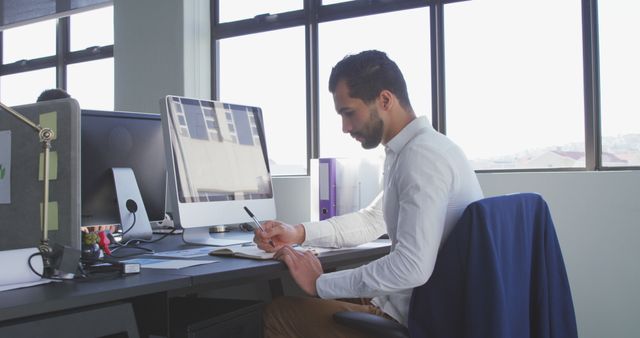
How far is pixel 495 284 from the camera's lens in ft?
3.44

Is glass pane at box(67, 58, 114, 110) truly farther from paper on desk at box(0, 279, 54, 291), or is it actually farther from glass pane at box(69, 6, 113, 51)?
paper on desk at box(0, 279, 54, 291)

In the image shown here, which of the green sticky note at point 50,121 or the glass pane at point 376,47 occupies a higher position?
the glass pane at point 376,47

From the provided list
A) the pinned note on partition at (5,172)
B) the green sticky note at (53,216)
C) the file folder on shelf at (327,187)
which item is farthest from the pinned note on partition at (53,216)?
the file folder on shelf at (327,187)

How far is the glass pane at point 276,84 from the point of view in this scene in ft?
11.0

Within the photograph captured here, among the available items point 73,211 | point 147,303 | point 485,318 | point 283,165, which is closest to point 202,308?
point 147,303

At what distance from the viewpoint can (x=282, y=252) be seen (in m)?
1.52

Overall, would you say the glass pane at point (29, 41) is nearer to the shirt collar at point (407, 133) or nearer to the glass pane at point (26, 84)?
the glass pane at point (26, 84)

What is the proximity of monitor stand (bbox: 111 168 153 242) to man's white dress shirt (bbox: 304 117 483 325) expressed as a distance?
2.89 ft

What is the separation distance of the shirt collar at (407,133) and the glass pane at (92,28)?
3535 millimetres

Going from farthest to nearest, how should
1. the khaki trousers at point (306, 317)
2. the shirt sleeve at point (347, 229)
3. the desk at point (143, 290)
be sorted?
the shirt sleeve at point (347, 229) → the khaki trousers at point (306, 317) → the desk at point (143, 290)

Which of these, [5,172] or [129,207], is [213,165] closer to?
[129,207]

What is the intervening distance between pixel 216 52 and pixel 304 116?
2.84ft

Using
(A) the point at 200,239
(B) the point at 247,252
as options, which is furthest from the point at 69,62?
(B) the point at 247,252

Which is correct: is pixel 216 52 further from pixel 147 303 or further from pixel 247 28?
pixel 147 303
